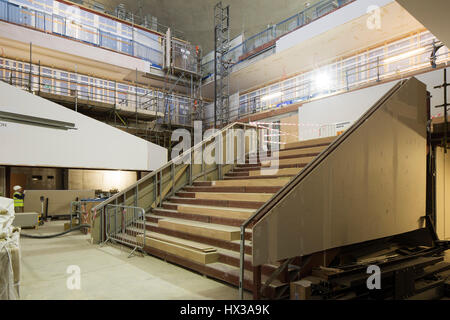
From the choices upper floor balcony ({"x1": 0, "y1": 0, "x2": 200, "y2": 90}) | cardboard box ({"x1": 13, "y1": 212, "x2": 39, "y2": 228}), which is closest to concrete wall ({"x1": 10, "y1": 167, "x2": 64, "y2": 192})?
cardboard box ({"x1": 13, "y1": 212, "x2": 39, "y2": 228})

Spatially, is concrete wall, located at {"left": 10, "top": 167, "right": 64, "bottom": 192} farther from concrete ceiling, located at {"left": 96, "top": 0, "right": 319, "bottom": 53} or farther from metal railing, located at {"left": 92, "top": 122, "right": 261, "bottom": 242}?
concrete ceiling, located at {"left": 96, "top": 0, "right": 319, "bottom": 53}

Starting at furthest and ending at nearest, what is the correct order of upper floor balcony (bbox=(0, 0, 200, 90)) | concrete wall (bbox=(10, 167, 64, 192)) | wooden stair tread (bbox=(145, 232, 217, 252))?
upper floor balcony (bbox=(0, 0, 200, 90)) → concrete wall (bbox=(10, 167, 64, 192)) → wooden stair tread (bbox=(145, 232, 217, 252))

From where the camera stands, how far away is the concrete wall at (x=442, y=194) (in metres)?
6.92

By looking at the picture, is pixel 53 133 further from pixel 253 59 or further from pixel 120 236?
pixel 253 59

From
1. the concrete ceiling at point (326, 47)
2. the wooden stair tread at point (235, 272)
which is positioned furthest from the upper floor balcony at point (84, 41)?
the wooden stair tread at point (235, 272)

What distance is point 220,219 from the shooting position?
5715 millimetres

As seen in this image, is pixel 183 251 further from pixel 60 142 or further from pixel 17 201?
pixel 60 142

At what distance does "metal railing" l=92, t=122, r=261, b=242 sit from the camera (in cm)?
759

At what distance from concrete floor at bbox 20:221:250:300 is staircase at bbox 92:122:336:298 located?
0.24m

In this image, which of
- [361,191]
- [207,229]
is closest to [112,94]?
[207,229]

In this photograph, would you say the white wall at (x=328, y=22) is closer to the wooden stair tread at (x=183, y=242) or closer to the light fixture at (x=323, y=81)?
the light fixture at (x=323, y=81)

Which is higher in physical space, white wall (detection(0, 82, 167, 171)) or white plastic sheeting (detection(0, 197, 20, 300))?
white wall (detection(0, 82, 167, 171))
